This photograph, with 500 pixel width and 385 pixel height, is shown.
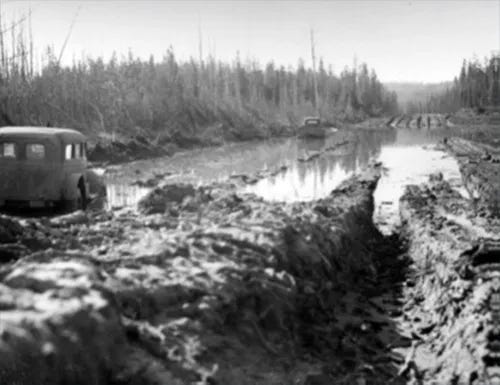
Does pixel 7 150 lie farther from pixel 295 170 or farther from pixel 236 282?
pixel 295 170

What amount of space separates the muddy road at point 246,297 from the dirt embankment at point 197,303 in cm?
2

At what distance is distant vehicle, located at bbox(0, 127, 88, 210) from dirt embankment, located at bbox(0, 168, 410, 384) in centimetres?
207

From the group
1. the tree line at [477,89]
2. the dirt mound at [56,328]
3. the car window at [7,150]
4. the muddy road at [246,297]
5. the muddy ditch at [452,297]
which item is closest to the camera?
the dirt mound at [56,328]

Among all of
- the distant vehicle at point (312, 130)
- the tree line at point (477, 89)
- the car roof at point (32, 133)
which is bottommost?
the car roof at point (32, 133)

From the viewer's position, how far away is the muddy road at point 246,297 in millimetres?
4918

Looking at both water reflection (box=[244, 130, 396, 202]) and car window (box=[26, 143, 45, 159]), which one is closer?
car window (box=[26, 143, 45, 159])

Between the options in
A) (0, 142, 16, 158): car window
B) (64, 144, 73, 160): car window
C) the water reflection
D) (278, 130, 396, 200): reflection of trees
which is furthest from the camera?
(278, 130, 396, 200): reflection of trees

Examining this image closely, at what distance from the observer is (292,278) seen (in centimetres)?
743

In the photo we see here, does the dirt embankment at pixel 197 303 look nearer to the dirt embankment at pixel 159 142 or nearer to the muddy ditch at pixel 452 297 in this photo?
the muddy ditch at pixel 452 297

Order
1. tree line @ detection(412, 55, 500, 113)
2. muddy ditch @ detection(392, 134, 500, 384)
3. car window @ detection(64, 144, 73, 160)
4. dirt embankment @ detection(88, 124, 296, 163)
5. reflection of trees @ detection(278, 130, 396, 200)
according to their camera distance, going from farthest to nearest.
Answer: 1. tree line @ detection(412, 55, 500, 113)
2. dirt embankment @ detection(88, 124, 296, 163)
3. reflection of trees @ detection(278, 130, 396, 200)
4. car window @ detection(64, 144, 73, 160)
5. muddy ditch @ detection(392, 134, 500, 384)

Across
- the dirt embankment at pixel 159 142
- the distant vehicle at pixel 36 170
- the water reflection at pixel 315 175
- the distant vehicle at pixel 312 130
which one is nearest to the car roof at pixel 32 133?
the distant vehicle at pixel 36 170

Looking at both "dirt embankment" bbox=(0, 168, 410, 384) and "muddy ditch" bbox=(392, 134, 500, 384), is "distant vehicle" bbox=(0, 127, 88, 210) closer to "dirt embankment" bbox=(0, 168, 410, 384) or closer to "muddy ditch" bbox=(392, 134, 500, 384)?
"dirt embankment" bbox=(0, 168, 410, 384)

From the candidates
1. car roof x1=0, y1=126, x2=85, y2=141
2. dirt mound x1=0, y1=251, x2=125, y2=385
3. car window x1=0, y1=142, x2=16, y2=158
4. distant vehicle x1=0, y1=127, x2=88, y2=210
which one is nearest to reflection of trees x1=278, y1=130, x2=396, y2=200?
distant vehicle x1=0, y1=127, x2=88, y2=210

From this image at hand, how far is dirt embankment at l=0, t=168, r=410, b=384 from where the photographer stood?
479cm
